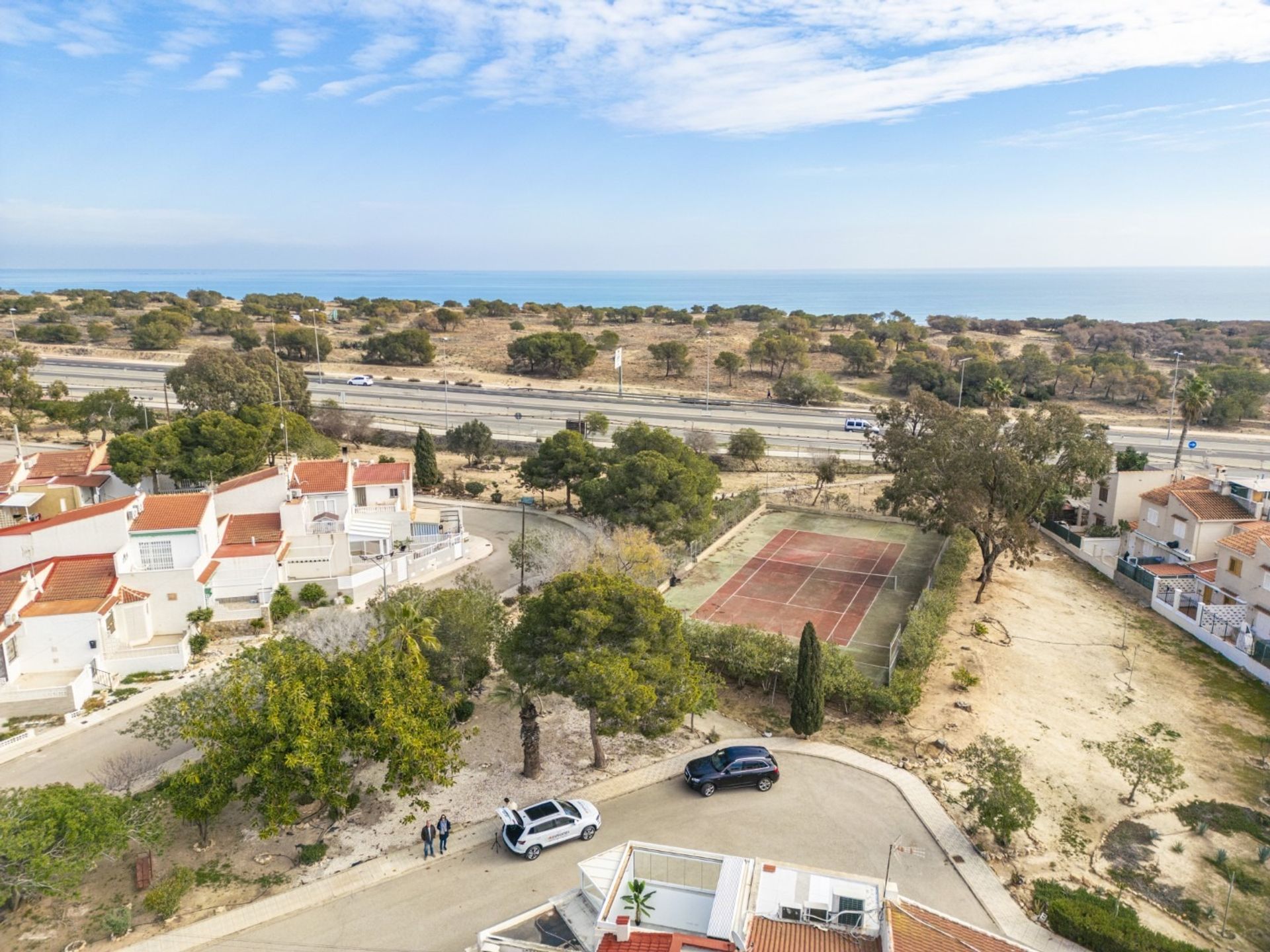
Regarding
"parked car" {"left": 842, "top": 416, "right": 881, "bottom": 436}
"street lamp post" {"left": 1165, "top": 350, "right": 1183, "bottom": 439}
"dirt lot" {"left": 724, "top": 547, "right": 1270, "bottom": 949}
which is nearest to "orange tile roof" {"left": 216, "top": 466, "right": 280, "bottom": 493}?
"dirt lot" {"left": 724, "top": 547, "right": 1270, "bottom": 949}

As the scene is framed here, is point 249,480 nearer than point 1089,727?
No

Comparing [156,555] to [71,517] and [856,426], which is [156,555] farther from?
[856,426]

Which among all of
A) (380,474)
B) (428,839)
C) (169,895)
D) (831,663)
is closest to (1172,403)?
(831,663)

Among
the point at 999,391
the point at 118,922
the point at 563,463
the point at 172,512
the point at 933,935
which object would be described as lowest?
the point at 118,922

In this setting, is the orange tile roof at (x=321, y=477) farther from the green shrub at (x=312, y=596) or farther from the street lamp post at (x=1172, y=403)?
the street lamp post at (x=1172, y=403)

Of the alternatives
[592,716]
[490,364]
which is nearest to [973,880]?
[592,716]

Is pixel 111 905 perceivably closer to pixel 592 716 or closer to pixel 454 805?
pixel 454 805
